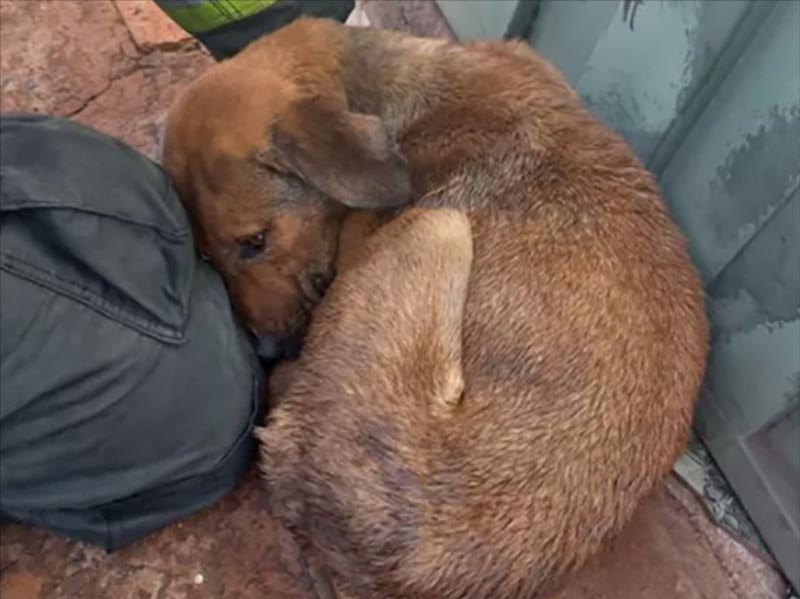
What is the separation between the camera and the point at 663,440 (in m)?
3.05

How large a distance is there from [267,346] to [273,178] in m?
0.52

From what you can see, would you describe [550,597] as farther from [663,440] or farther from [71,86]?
[71,86]

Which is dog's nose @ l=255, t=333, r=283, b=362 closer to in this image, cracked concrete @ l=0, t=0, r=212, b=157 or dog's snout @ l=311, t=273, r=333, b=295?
dog's snout @ l=311, t=273, r=333, b=295

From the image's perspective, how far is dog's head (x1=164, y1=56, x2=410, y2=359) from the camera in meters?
3.11

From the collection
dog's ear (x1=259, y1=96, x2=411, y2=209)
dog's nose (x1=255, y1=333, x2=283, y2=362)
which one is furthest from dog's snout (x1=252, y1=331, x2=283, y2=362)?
dog's ear (x1=259, y1=96, x2=411, y2=209)

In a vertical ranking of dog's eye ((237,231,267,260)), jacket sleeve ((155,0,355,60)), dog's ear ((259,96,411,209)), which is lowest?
dog's eye ((237,231,267,260))

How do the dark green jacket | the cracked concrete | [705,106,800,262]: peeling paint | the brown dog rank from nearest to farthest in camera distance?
1. the dark green jacket
2. the brown dog
3. [705,106,800,262]: peeling paint
4. the cracked concrete

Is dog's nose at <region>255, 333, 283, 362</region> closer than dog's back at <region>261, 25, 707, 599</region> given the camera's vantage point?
No

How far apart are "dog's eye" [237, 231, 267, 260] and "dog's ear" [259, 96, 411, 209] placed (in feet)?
0.85

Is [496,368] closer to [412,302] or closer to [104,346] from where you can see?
[412,302]

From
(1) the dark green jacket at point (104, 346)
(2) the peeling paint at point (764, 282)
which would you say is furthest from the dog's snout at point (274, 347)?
(2) the peeling paint at point (764, 282)

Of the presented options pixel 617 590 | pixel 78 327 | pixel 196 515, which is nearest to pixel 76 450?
pixel 78 327

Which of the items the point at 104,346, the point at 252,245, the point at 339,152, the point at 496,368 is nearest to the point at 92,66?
the point at 252,245

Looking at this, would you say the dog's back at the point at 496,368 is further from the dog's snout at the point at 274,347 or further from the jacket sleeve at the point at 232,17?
the jacket sleeve at the point at 232,17
